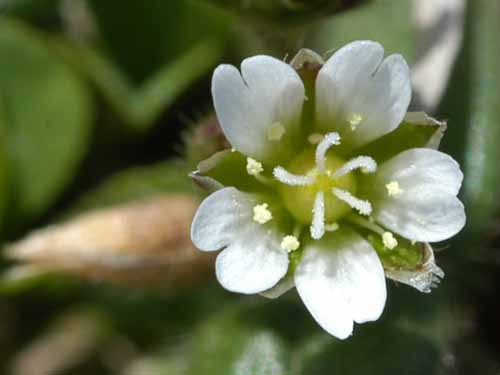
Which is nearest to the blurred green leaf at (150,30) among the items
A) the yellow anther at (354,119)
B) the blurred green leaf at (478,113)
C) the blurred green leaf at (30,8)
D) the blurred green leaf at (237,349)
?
the blurred green leaf at (30,8)

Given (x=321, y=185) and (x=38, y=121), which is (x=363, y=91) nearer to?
(x=321, y=185)

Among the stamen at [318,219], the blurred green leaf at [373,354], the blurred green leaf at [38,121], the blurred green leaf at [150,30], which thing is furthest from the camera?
the blurred green leaf at [150,30]

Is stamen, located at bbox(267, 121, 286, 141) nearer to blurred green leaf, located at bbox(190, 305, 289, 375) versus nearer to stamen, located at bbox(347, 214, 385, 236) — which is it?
stamen, located at bbox(347, 214, 385, 236)

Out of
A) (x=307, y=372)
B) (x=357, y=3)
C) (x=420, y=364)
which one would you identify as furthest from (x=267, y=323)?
(x=357, y=3)

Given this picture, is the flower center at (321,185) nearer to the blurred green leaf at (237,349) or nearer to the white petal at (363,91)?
the white petal at (363,91)

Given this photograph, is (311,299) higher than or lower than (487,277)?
higher

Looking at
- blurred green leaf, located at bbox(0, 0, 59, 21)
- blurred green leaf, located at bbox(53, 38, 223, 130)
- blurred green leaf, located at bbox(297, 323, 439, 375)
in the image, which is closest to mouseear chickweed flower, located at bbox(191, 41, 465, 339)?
blurred green leaf, located at bbox(297, 323, 439, 375)

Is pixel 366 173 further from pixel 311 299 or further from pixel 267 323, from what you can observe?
pixel 267 323
